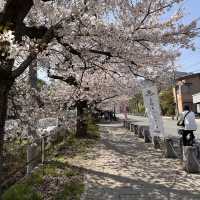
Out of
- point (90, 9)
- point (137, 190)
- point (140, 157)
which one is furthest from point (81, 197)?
point (140, 157)

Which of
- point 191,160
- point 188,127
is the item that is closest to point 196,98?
point 188,127

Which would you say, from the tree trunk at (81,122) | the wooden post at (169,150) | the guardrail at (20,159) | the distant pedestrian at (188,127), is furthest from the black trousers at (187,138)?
the tree trunk at (81,122)

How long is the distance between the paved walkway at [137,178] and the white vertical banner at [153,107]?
103 cm

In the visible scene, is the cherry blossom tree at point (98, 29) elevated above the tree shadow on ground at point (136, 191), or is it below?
above

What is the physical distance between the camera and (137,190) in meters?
8.55

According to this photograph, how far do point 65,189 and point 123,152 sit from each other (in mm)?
7729

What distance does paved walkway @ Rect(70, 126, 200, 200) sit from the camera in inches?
318

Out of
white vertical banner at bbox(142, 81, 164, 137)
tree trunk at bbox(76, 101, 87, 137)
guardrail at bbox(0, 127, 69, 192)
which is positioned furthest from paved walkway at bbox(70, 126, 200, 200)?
tree trunk at bbox(76, 101, 87, 137)

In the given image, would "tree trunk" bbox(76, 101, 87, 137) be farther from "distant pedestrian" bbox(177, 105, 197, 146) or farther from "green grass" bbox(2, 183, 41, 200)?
"green grass" bbox(2, 183, 41, 200)

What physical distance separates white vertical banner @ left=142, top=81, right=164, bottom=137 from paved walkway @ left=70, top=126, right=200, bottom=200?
40.7 inches

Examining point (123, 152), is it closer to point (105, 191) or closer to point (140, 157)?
point (140, 157)

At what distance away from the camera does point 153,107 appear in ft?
47.4

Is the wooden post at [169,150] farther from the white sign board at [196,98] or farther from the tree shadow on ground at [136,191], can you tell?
the white sign board at [196,98]

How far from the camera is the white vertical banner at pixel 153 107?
14336 millimetres
